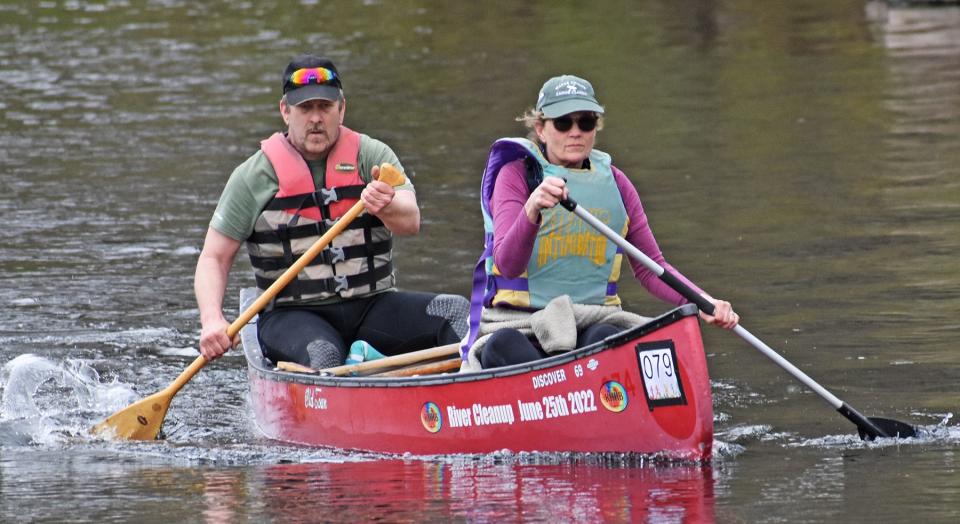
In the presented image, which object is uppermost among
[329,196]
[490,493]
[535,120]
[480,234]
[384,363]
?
[480,234]

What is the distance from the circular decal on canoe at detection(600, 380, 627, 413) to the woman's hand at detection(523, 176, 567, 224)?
2.24 ft

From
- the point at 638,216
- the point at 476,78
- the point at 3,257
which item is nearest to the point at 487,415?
the point at 638,216

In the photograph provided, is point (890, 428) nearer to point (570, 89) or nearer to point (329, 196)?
point (570, 89)

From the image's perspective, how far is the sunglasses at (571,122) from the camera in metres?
6.59

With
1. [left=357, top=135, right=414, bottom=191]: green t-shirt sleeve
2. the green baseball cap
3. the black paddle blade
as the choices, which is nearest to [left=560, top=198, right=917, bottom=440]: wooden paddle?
the black paddle blade

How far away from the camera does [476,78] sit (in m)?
21.5

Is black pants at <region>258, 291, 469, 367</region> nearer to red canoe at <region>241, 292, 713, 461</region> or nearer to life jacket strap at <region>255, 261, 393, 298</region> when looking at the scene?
life jacket strap at <region>255, 261, 393, 298</region>

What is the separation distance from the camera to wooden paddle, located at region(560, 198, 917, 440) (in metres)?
6.47

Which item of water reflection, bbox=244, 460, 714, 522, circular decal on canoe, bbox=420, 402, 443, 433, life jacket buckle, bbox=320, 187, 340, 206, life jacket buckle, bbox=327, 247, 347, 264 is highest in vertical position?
life jacket buckle, bbox=320, 187, 340, 206

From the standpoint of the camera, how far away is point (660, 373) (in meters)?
6.26

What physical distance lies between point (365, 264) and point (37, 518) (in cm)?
211

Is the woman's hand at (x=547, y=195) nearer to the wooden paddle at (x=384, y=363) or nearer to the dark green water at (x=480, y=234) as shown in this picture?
the dark green water at (x=480, y=234)

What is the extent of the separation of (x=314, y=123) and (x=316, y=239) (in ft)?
1.68

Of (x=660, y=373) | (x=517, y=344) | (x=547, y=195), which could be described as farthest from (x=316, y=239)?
(x=660, y=373)
